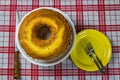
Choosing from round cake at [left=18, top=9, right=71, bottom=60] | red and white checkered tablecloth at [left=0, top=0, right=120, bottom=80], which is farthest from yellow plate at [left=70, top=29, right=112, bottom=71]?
round cake at [left=18, top=9, right=71, bottom=60]

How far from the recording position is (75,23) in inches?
39.4

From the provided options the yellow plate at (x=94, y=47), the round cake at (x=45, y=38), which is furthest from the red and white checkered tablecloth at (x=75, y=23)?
the round cake at (x=45, y=38)

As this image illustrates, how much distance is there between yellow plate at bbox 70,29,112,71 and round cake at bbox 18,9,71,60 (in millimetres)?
128

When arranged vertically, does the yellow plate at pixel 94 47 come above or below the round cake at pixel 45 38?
below

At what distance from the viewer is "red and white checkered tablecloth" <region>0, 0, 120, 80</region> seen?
3.25 ft

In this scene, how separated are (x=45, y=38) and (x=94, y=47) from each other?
200 millimetres

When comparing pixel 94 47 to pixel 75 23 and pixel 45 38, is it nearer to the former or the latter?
pixel 75 23

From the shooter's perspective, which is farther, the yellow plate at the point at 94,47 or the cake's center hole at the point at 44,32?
the yellow plate at the point at 94,47

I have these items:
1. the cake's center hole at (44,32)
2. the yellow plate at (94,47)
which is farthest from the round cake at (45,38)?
the yellow plate at (94,47)

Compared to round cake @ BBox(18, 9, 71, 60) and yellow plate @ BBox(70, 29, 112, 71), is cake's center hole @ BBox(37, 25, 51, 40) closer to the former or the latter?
round cake @ BBox(18, 9, 71, 60)

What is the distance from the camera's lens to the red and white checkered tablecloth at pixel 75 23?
3.25 feet

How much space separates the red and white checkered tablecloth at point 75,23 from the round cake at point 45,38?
0.45 feet

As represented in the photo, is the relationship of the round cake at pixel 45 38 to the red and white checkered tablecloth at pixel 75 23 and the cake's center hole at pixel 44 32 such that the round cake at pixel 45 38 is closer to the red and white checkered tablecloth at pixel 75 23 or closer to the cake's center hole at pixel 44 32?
the cake's center hole at pixel 44 32

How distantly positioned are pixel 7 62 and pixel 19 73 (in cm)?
5
